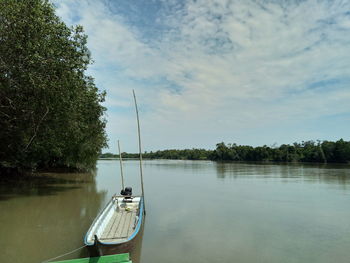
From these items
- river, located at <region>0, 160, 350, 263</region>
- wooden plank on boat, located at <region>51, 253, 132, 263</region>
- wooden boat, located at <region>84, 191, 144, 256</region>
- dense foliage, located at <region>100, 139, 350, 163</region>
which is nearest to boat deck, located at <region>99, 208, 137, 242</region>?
wooden boat, located at <region>84, 191, 144, 256</region>

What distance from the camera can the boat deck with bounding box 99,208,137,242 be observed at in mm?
7055

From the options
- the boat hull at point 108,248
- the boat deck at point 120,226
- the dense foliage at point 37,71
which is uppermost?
the dense foliage at point 37,71

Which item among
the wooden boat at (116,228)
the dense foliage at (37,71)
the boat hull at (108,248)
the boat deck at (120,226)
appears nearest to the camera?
the boat hull at (108,248)

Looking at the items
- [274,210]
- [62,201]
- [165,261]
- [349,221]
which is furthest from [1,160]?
[349,221]

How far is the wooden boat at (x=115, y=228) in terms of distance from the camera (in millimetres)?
6021

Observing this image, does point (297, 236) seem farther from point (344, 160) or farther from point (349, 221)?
point (344, 160)

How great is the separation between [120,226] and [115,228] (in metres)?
0.26

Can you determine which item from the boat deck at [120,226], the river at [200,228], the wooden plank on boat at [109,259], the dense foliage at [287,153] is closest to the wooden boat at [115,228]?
the boat deck at [120,226]

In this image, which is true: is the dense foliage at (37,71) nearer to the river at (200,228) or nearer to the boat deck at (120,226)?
the river at (200,228)

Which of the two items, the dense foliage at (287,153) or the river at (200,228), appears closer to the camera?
the river at (200,228)

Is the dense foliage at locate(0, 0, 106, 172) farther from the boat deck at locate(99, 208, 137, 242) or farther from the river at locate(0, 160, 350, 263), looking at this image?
the boat deck at locate(99, 208, 137, 242)

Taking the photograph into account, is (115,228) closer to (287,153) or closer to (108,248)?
(108,248)

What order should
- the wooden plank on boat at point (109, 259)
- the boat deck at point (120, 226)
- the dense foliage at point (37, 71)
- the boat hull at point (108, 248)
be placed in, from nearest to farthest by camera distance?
the wooden plank on boat at point (109, 259), the boat hull at point (108, 248), the boat deck at point (120, 226), the dense foliage at point (37, 71)

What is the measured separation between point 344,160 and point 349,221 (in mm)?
68472
